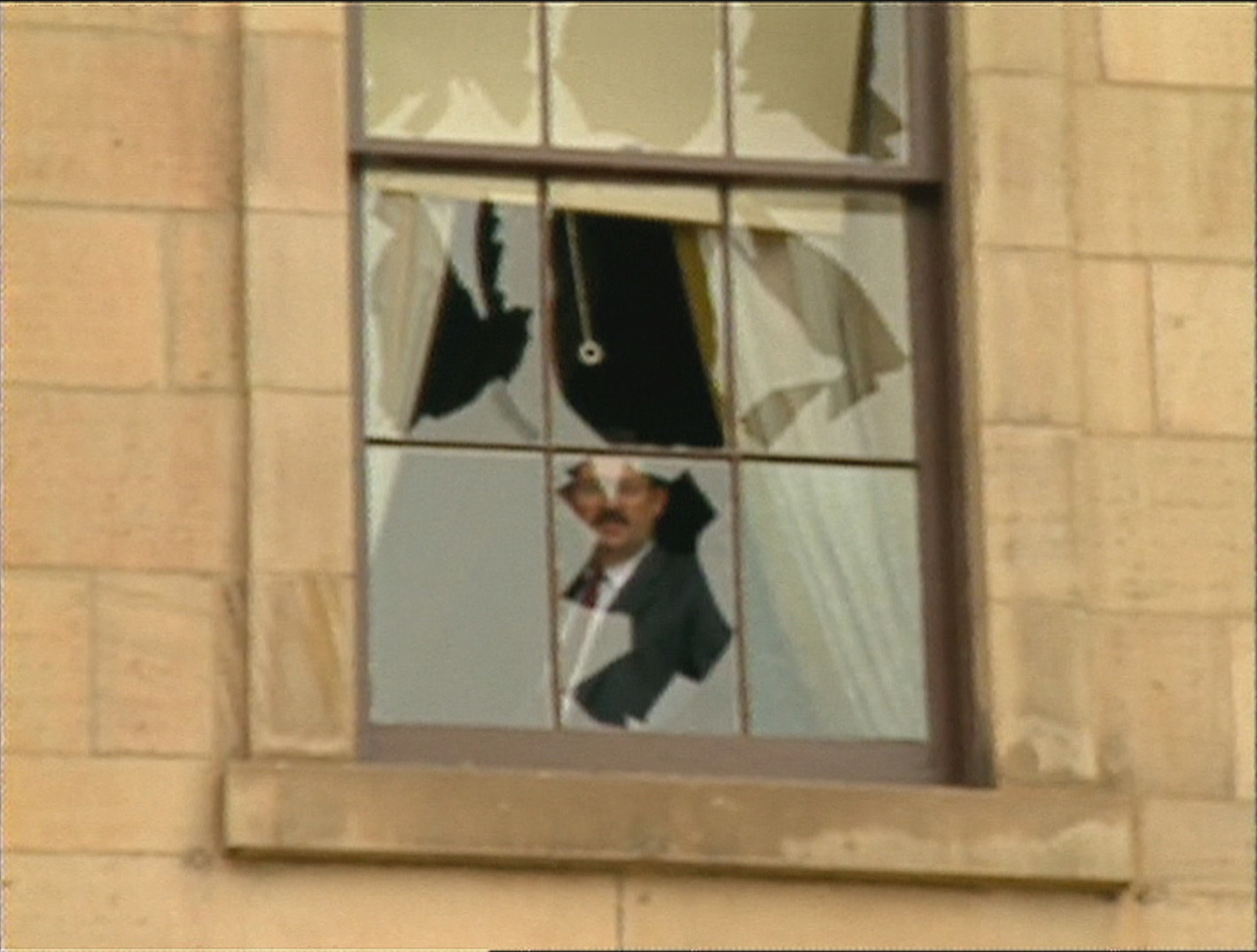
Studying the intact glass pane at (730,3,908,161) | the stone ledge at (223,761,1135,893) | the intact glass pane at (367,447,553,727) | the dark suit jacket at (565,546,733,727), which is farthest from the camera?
the intact glass pane at (730,3,908,161)

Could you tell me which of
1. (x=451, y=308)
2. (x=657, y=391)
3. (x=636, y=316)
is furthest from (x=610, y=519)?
(x=451, y=308)

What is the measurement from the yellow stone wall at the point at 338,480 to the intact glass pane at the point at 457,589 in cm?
17

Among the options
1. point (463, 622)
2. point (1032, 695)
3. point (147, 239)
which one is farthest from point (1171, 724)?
point (147, 239)

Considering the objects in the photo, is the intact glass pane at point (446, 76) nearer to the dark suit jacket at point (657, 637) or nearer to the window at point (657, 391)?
the window at point (657, 391)

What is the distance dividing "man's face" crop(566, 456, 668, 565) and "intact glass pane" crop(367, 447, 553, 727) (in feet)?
0.33

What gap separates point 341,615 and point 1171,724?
1.81 metres

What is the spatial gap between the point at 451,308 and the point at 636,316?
0.41 m

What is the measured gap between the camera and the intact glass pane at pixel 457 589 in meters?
14.2

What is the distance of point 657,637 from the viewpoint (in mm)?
14352

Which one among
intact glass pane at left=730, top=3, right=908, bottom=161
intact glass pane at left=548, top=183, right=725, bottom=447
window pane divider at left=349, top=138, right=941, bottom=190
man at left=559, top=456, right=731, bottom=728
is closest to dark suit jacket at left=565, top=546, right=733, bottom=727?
man at left=559, top=456, right=731, bottom=728

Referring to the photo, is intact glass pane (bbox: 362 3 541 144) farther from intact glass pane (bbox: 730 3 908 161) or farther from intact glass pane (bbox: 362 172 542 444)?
intact glass pane (bbox: 730 3 908 161)

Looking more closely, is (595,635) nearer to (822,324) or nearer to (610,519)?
(610,519)

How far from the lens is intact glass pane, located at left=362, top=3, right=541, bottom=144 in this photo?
1452cm

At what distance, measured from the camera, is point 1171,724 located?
14289 millimetres
